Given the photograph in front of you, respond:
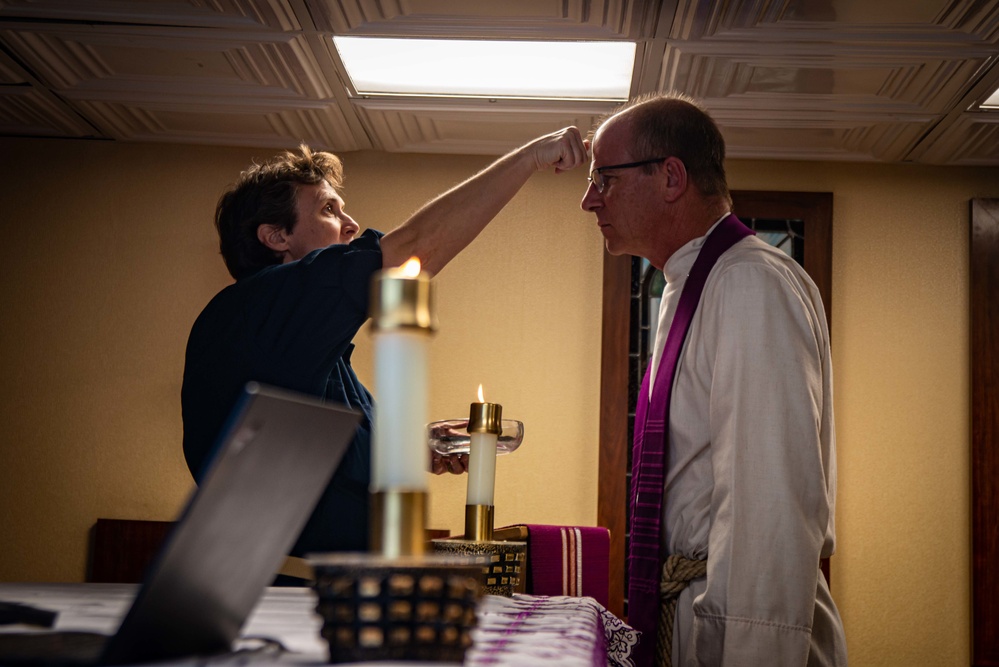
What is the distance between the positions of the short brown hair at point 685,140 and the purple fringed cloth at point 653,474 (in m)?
0.22

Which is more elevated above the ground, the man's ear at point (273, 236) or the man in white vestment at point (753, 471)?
the man's ear at point (273, 236)

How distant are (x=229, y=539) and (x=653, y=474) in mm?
1442

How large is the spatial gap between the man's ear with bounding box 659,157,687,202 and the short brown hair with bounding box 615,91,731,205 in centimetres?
2

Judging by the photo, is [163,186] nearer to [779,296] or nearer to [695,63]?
[695,63]

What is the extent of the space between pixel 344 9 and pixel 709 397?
237 cm

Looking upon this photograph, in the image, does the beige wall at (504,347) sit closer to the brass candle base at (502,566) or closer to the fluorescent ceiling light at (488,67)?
the fluorescent ceiling light at (488,67)

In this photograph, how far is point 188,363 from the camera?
6.68 feet

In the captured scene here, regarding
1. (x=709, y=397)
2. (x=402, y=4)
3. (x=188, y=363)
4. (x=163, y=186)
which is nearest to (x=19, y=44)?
(x=163, y=186)

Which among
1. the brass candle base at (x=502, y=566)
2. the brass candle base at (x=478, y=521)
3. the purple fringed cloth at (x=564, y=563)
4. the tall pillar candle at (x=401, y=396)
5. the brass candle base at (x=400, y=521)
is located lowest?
the purple fringed cloth at (x=564, y=563)

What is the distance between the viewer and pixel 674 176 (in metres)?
2.30

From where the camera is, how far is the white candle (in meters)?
0.59

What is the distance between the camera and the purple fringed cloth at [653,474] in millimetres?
1941

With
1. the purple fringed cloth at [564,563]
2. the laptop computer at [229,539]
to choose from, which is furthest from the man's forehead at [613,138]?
the laptop computer at [229,539]

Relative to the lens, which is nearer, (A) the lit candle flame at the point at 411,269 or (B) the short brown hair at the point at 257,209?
(A) the lit candle flame at the point at 411,269
